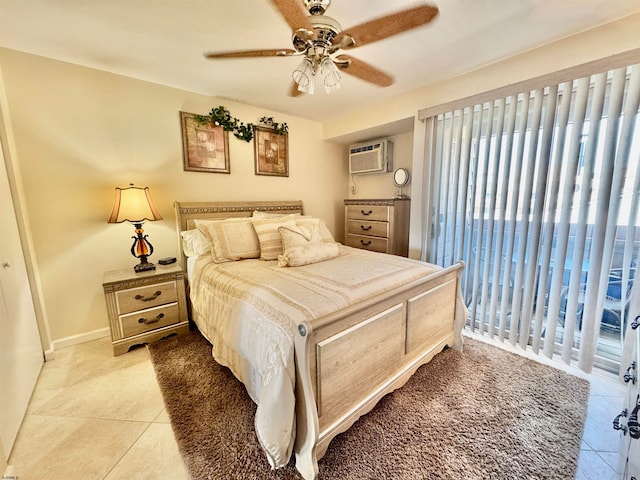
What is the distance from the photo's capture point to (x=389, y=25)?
1.36 meters

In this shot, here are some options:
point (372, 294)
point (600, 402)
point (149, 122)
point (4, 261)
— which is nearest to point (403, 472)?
point (372, 294)

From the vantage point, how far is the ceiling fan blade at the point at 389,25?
1.25 metres

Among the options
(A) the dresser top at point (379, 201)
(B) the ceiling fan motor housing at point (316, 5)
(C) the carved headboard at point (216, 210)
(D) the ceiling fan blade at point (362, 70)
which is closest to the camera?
(B) the ceiling fan motor housing at point (316, 5)

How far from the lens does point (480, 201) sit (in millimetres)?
2375

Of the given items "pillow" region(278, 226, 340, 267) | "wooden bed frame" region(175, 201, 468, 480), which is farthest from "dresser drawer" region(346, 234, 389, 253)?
"wooden bed frame" region(175, 201, 468, 480)

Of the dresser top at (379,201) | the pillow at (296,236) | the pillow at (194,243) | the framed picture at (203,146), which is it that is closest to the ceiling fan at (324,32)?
the pillow at (296,236)

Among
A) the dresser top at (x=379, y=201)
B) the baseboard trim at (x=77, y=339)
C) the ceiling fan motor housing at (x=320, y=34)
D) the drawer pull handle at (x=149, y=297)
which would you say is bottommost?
the baseboard trim at (x=77, y=339)

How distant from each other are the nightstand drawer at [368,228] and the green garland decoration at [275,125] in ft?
5.11

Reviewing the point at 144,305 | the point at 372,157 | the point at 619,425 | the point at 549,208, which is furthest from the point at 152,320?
the point at 549,208

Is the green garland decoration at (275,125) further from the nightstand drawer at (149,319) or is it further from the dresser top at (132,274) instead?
the nightstand drawer at (149,319)

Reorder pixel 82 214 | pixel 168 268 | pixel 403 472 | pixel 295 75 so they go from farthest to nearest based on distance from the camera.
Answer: pixel 168 268
pixel 82 214
pixel 295 75
pixel 403 472

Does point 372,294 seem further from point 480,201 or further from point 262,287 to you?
point 480,201

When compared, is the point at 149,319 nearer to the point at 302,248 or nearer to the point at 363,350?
the point at 302,248

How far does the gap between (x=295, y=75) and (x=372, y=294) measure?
1.38 m
